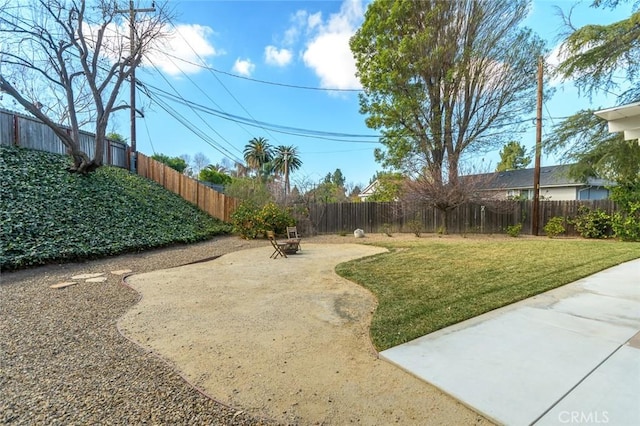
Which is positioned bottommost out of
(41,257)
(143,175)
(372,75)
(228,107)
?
(41,257)

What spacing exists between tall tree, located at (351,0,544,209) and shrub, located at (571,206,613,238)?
14.7 feet

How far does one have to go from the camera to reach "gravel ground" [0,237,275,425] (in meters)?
1.91

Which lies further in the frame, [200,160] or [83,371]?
[200,160]

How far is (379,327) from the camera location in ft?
10.6

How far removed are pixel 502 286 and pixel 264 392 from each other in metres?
4.07

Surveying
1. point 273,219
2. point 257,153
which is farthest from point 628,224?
point 257,153

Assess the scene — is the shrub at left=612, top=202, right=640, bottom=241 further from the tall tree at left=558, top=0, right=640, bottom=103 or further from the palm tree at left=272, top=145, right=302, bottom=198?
the palm tree at left=272, top=145, right=302, bottom=198

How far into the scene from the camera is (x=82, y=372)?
2.40m

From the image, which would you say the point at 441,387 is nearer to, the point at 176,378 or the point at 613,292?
the point at 176,378

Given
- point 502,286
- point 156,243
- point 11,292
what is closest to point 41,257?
point 11,292

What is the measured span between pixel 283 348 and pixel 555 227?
43.5 feet

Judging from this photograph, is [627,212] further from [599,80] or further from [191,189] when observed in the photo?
[191,189]

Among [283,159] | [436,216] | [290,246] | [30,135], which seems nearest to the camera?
[290,246]

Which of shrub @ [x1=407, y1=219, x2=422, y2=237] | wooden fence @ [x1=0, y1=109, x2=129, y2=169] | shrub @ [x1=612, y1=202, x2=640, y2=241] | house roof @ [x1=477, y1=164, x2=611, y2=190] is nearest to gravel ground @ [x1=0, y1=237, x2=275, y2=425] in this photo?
wooden fence @ [x1=0, y1=109, x2=129, y2=169]
